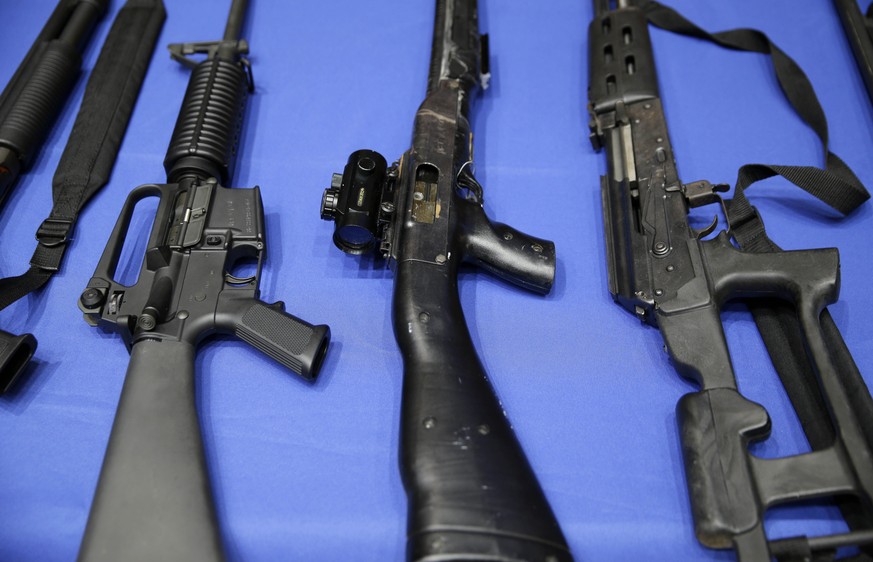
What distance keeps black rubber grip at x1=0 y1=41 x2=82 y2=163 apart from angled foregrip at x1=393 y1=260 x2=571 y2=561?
189 cm

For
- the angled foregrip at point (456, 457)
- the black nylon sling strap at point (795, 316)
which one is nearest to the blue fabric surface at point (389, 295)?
the black nylon sling strap at point (795, 316)

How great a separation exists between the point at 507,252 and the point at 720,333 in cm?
76

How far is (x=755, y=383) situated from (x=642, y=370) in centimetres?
38

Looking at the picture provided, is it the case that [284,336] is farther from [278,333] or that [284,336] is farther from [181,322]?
[181,322]

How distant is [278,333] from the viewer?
215 centimetres

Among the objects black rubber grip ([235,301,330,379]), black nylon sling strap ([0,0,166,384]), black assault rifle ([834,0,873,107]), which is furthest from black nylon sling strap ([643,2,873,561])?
black nylon sling strap ([0,0,166,384])

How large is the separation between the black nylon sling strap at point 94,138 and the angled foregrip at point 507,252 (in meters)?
1.56

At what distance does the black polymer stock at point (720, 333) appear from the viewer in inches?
72.0

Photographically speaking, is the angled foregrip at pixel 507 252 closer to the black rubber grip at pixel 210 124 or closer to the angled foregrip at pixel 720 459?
the angled foregrip at pixel 720 459

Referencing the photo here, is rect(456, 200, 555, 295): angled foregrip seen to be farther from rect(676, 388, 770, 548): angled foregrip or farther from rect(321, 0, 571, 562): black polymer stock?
rect(676, 388, 770, 548): angled foregrip

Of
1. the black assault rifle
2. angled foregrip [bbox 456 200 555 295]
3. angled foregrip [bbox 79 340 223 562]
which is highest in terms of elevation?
the black assault rifle

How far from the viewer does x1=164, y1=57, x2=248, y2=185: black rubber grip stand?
8.57 feet

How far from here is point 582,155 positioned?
2996 mm

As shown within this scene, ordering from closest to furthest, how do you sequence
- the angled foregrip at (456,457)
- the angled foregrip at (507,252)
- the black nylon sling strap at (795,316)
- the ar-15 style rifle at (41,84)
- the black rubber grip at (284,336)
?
the angled foregrip at (456,457) < the black nylon sling strap at (795,316) < the black rubber grip at (284,336) < the angled foregrip at (507,252) < the ar-15 style rifle at (41,84)
